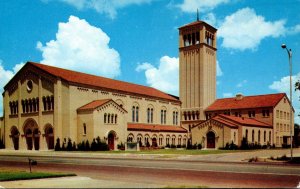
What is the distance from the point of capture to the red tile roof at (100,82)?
62691mm

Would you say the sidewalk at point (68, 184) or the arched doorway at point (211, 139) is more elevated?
the sidewalk at point (68, 184)

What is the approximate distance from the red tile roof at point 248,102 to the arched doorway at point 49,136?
36158 mm

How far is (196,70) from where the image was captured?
83188mm

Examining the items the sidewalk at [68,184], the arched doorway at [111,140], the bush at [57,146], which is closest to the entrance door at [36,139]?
the bush at [57,146]

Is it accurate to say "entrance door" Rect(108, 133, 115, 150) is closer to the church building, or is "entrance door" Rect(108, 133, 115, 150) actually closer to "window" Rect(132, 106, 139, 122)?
the church building

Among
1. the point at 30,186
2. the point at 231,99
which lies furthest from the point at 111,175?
the point at 231,99

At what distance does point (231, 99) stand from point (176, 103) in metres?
12.5

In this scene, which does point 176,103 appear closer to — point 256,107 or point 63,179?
point 256,107

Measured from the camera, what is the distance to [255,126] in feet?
225

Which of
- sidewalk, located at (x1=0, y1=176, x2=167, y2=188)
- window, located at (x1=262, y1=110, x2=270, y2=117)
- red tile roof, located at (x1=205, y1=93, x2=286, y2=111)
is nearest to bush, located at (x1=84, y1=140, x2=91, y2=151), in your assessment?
red tile roof, located at (x1=205, y1=93, x2=286, y2=111)

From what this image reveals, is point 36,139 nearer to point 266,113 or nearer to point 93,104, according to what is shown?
point 93,104

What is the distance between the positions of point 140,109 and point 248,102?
2351cm

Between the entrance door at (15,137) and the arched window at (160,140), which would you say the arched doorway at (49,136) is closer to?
the entrance door at (15,137)

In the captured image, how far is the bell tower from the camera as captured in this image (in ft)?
271
